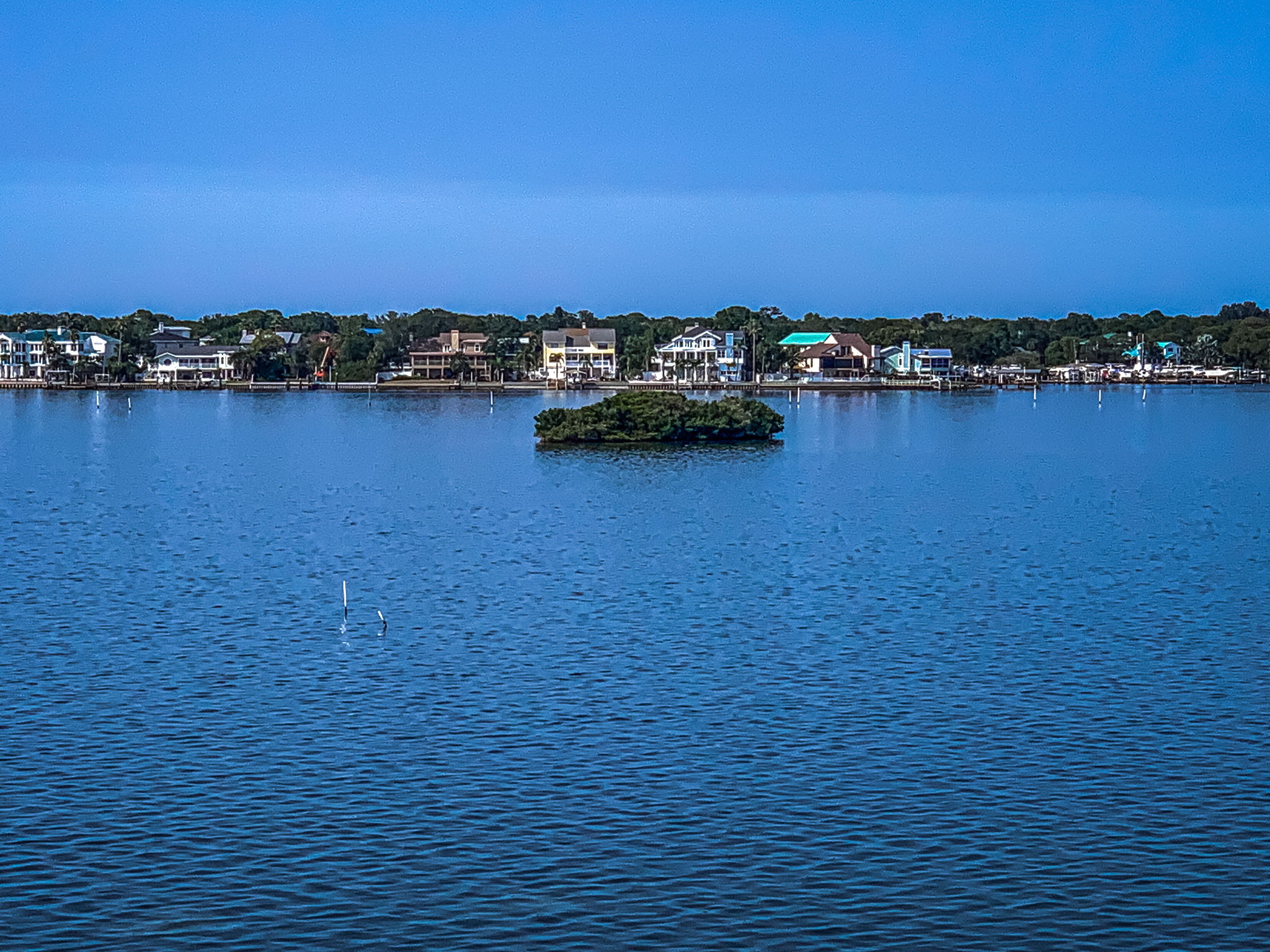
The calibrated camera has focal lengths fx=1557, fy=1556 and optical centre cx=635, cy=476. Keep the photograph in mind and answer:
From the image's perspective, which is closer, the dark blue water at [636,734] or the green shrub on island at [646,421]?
the dark blue water at [636,734]

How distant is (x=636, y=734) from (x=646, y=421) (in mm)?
78416

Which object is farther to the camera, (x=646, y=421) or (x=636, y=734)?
(x=646, y=421)

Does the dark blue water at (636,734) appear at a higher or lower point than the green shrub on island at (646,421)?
lower

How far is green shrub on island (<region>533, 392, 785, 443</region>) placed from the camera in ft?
350

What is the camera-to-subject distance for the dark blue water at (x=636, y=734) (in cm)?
2052

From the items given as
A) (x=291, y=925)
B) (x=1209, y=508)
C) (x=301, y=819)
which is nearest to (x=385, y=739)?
(x=301, y=819)

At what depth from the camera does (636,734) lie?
28.7 meters

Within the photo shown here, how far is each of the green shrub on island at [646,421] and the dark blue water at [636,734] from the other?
4323cm

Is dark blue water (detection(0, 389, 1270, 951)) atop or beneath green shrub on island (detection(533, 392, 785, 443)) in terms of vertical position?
beneath

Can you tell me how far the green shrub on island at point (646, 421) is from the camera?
10681cm

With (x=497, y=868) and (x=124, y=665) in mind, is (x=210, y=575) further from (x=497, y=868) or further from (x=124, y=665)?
(x=497, y=868)

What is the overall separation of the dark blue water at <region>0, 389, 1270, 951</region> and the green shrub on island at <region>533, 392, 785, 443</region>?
142 ft

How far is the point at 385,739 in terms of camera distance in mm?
28344

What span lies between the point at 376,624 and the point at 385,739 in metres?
11.0
